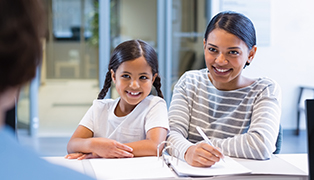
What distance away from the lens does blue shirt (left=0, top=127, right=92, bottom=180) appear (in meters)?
0.29

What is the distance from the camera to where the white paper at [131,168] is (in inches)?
47.4

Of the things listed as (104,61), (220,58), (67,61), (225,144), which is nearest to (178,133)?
(225,144)

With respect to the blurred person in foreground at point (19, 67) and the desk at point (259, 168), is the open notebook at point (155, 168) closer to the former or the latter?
the desk at point (259, 168)

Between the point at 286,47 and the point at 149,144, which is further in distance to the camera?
the point at 286,47

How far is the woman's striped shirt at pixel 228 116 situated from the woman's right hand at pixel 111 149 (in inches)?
7.5

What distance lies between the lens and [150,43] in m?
4.88

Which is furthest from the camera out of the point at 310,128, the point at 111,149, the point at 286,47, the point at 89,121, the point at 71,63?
the point at 71,63

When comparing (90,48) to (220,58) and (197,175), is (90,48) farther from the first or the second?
(197,175)

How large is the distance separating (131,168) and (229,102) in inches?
23.4

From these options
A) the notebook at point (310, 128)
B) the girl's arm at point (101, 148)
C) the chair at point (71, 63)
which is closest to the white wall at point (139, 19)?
the chair at point (71, 63)

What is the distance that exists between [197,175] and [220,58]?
1.76 ft

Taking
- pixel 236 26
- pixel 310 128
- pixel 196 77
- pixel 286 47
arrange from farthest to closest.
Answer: pixel 286 47 < pixel 196 77 < pixel 236 26 < pixel 310 128

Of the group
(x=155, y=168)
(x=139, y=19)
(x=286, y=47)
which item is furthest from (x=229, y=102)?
(x=286, y=47)

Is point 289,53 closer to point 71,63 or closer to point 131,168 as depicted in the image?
point 71,63
